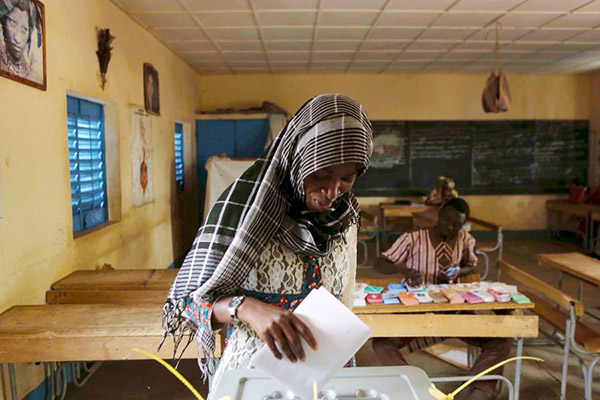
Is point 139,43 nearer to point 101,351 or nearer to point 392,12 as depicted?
point 392,12

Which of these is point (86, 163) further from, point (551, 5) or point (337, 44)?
point (551, 5)

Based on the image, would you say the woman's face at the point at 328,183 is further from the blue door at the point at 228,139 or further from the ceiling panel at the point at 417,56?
the blue door at the point at 228,139

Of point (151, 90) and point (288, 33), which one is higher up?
point (288, 33)

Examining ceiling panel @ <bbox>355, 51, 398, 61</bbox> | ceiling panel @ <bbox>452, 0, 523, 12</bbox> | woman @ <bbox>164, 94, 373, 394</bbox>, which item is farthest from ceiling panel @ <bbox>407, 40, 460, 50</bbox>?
woman @ <bbox>164, 94, 373, 394</bbox>

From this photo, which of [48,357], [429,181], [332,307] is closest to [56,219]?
[48,357]

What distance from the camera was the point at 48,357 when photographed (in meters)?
2.00

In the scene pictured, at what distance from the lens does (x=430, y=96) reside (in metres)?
7.72

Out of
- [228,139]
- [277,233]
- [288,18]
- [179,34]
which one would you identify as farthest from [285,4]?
[277,233]

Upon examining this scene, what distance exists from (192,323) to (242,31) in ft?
14.0

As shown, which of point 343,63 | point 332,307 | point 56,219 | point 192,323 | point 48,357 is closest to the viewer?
point 332,307

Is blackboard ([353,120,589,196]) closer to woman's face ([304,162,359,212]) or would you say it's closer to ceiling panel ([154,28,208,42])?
ceiling panel ([154,28,208,42])

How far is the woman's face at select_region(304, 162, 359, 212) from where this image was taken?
41.2 inches

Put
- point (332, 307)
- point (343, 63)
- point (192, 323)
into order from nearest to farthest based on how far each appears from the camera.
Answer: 1. point (332, 307)
2. point (192, 323)
3. point (343, 63)

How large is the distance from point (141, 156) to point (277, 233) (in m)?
3.62
